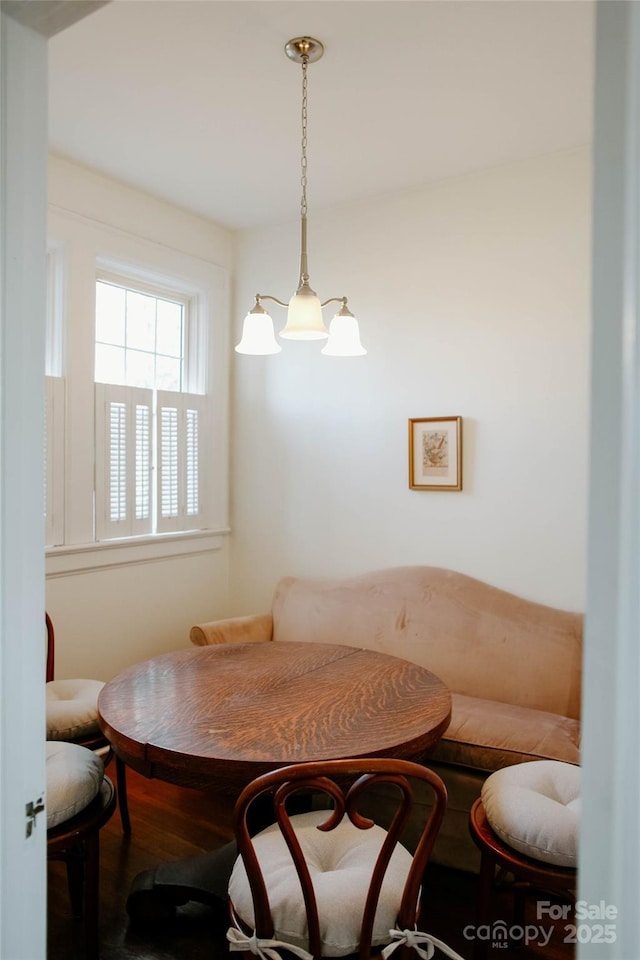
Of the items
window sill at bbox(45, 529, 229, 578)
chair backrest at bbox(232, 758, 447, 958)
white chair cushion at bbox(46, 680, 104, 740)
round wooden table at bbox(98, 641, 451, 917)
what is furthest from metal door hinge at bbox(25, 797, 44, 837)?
window sill at bbox(45, 529, 229, 578)

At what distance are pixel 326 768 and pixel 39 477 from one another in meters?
0.81

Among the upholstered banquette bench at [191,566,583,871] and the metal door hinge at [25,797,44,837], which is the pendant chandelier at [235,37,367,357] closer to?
the upholstered banquette bench at [191,566,583,871]

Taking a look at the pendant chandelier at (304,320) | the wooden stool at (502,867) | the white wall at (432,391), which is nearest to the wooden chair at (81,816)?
the wooden stool at (502,867)

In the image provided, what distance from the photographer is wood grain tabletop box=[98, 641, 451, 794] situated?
1537 millimetres

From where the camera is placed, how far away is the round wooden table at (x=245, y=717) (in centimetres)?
154

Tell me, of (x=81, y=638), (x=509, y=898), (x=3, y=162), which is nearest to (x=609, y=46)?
(x=3, y=162)

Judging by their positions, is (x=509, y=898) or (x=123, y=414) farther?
(x=123, y=414)

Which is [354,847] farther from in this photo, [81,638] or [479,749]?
[81,638]

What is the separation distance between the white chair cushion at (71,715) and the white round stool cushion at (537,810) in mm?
1363

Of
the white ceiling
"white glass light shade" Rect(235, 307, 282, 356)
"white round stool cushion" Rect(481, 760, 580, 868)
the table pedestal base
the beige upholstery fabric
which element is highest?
the white ceiling

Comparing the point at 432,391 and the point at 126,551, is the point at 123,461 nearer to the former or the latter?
the point at 126,551

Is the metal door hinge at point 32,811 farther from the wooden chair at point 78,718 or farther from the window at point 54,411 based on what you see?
the window at point 54,411

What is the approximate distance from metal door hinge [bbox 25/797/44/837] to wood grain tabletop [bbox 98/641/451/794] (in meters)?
0.63

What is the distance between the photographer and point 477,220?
304 centimetres
